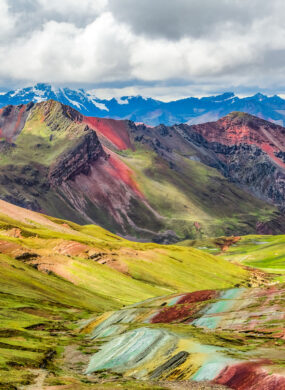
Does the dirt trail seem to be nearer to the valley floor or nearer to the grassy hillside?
the valley floor

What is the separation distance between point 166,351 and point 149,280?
103200mm

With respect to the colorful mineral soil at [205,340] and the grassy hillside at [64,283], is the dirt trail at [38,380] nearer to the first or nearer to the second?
the grassy hillside at [64,283]

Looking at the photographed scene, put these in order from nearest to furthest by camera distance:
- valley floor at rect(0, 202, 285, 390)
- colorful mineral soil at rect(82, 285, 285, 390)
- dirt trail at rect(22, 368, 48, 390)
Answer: dirt trail at rect(22, 368, 48, 390) → colorful mineral soil at rect(82, 285, 285, 390) → valley floor at rect(0, 202, 285, 390)

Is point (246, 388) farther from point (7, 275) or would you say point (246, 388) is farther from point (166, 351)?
point (7, 275)

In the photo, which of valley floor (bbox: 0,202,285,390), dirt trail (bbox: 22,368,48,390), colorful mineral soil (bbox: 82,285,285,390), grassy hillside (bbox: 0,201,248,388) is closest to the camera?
dirt trail (bbox: 22,368,48,390)

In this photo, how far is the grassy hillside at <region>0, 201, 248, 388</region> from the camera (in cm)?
5603

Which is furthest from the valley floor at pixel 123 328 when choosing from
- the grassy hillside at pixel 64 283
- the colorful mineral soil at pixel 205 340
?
the grassy hillside at pixel 64 283

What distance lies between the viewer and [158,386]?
3666cm

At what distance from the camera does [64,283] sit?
11894 cm

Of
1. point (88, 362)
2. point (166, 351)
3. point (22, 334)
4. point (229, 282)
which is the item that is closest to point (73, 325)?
point (22, 334)

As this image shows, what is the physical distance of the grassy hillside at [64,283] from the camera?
5603 cm

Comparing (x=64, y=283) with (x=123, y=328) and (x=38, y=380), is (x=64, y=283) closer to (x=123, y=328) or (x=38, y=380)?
(x=123, y=328)

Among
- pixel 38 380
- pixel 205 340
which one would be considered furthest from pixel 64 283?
pixel 38 380

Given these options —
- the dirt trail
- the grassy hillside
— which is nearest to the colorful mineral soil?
the dirt trail
